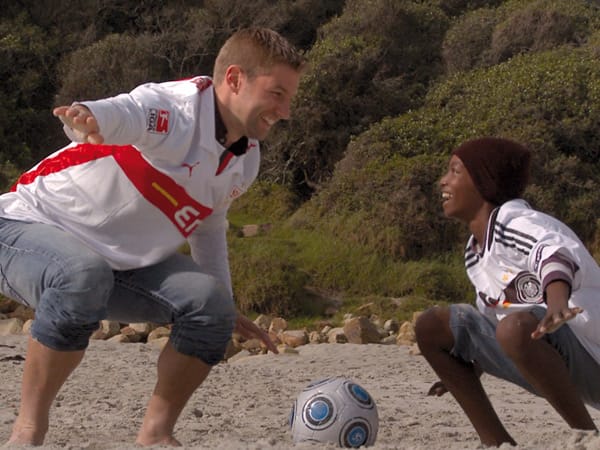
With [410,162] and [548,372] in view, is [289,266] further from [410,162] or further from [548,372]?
[548,372]

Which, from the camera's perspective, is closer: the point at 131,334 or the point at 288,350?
the point at 288,350

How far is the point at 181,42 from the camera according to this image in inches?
728

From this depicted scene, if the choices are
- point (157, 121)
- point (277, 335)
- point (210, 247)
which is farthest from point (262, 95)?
point (277, 335)

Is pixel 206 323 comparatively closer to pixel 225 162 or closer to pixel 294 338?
pixel 225 162

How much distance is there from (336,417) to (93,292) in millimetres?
1234

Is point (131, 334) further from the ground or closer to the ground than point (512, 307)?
closer to the ground

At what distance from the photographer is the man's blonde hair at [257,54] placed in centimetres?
413

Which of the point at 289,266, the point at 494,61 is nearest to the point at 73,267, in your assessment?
the point at 289,266

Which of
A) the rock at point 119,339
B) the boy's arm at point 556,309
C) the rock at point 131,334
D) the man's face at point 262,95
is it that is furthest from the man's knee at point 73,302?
the rock at point 131,334

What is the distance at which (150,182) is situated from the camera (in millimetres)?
4000

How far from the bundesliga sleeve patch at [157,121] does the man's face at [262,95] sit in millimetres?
336

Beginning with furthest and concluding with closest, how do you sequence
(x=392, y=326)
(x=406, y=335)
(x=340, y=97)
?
(x=340, y=97) < (x=392, y=326) < (x=406, y=335)

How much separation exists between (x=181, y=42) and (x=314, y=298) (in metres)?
7.82

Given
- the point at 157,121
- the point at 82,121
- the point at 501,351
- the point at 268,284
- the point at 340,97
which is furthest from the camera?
the point at 340,97
